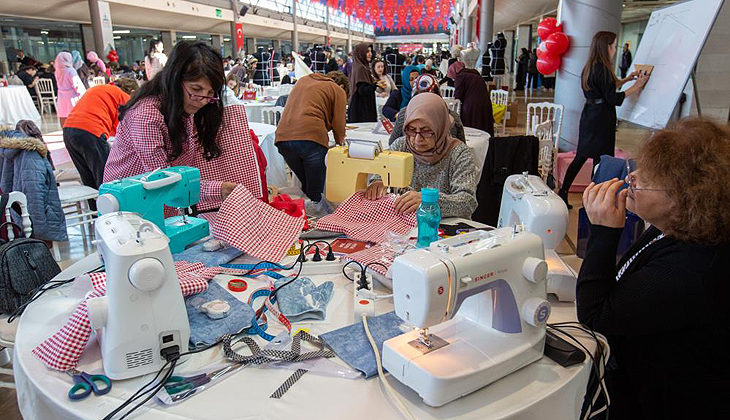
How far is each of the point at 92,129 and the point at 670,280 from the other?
389 centimetres

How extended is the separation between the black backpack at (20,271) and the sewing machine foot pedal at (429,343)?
1374 millimetres

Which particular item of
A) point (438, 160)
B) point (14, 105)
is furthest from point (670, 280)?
point (14, 105)

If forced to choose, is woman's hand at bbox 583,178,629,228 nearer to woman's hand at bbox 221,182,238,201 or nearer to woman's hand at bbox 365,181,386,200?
woman's hand at bbox 365,181,386,200

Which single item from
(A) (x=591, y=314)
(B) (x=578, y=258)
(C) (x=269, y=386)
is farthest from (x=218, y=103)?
(B) (x=578, y=258)

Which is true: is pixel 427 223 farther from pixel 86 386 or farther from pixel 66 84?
pixel 66 84

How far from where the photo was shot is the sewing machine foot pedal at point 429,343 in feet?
3.49

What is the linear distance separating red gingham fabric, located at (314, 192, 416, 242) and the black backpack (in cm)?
102

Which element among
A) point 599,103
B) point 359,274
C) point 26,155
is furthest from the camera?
point 599,103

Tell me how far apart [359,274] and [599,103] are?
3.93 meters

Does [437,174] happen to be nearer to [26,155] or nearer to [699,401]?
[699,401]

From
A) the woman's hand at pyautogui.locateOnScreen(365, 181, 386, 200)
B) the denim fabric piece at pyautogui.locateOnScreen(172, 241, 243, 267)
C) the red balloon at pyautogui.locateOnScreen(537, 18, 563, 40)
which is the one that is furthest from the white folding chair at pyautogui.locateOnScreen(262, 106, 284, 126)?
the denim fabric piece at pyautogui.locateOnScreen(172, 241, 243, 267)

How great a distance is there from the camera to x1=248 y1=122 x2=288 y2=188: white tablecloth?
4.62m

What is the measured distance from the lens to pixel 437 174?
2418 mm

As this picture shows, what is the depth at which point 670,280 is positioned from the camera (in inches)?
44.7
